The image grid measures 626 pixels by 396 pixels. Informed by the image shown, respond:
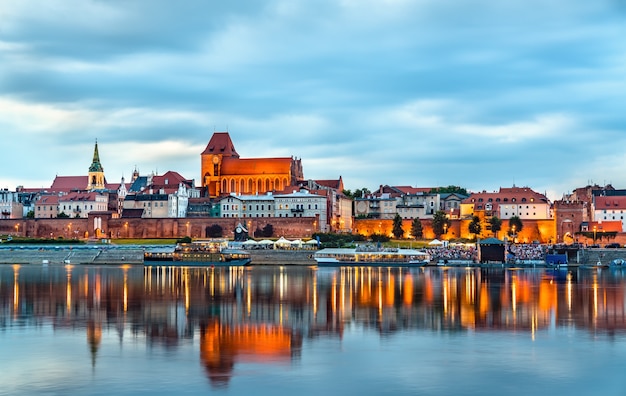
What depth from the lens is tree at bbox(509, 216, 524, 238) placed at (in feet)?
290

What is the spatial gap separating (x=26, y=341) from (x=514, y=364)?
41.1 feet

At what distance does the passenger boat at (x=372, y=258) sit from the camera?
6462 centimetres

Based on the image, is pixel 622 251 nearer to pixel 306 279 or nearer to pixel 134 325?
pixel 306 279

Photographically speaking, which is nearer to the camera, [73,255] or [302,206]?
[73,255]

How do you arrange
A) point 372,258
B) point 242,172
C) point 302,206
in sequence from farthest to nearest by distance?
point 242,172
point 302,206
point 372,258

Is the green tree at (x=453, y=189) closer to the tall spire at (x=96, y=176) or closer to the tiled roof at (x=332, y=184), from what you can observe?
the tiled roof at (x=332, y=184)

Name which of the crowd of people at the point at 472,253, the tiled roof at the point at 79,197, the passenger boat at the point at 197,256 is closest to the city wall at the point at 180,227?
the crowd of people at the point at 472,253

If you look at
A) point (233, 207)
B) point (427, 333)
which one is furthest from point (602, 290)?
point (233, 207)

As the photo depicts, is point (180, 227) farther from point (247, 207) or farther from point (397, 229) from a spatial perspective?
point (397, 229)

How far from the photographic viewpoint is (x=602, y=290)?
40.1 metres

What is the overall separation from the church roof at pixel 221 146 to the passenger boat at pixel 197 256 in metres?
35.0

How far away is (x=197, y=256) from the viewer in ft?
218

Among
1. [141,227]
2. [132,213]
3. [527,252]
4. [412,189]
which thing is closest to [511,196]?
[527,252]

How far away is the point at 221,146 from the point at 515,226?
39.6 m
